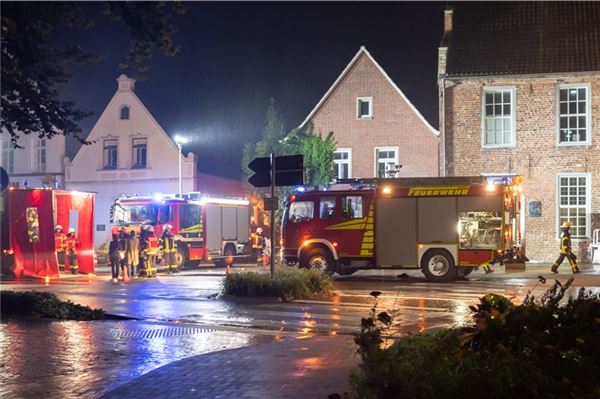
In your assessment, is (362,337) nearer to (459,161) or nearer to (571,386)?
(571,386)

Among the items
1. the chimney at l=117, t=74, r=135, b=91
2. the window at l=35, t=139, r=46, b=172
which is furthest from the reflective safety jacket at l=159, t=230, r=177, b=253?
the window at l=35, t=139, r=46, b=172

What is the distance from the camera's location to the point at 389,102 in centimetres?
3481

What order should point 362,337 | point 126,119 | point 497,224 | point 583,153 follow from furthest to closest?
point 126,119
point 583,153
point 497,224
point 362,337

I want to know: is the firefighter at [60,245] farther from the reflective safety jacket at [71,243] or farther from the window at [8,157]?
the window at [8,157]

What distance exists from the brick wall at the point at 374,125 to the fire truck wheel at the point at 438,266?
497 inches

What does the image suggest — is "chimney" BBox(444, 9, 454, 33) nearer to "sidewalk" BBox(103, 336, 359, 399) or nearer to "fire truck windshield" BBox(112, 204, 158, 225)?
"fire truck windshield" BBox(112, 204, 158, 225)

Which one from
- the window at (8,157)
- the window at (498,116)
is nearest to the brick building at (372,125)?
the window at (498,116)

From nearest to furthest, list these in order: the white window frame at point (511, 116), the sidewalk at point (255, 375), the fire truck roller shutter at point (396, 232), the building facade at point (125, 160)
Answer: the sidewalk at point (255, 375)
the fire truck roller shutter at point (396, 232)
the white window frame at point (511, 116)
the building facade at point (125, 160)

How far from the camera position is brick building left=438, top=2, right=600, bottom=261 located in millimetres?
28516

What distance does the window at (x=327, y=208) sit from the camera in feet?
74.9

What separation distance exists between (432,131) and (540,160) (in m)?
6.44

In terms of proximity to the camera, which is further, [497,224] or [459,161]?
[459,161]

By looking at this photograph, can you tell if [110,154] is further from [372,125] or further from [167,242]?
[167,242]

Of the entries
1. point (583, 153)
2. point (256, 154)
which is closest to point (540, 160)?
point (583, 153)
